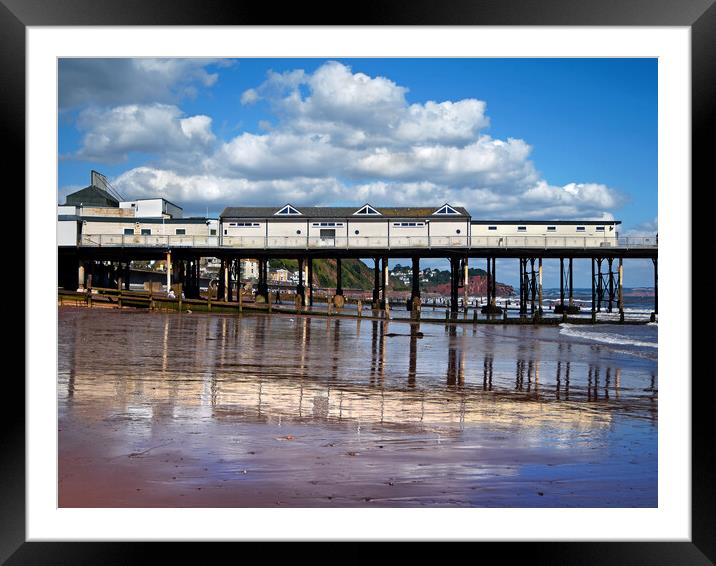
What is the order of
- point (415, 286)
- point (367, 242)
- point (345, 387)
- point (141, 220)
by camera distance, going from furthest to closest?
1. point (141, 220)
2. point (367, 242)
3. point (415, 286)
4. point (345, 387)

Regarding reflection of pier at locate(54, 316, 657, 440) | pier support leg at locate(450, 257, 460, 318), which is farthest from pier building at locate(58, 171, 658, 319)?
reflection of pier at locate(54, 316, 657, 440)

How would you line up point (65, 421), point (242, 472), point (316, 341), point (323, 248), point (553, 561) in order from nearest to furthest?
point (553, 561), point (242, 472), point (65, 421), point (316, 341), point (323, 248)

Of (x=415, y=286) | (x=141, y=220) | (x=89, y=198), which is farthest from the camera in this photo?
(x=89, y=198)

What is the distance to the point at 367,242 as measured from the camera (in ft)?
157

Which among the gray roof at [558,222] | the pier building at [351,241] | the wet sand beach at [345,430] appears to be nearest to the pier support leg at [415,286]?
the pier building at [351,241]

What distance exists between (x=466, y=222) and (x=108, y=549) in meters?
44.2
